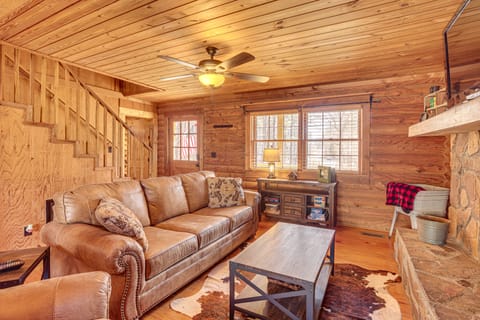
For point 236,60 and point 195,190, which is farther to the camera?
point 195,190

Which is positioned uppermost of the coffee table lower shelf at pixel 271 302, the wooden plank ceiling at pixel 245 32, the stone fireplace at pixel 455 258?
the wooden plank ceiling at pixel 245 32

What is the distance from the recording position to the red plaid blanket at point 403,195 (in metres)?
3.15

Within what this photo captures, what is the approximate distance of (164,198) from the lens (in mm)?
2809

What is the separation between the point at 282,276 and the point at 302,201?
8.86 ft

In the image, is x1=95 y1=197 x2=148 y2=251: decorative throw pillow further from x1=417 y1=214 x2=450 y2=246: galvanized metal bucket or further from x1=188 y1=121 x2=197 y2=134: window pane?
x1=188 y1=121 x2=197 y2=134: window pane

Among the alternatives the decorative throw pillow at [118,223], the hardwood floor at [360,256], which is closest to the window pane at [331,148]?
the hardwood floor at [360,256]

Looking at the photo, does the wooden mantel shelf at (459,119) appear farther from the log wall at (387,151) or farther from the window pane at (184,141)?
the window pane at (184,141)

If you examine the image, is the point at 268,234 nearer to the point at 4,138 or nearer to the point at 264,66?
the point at 264,66

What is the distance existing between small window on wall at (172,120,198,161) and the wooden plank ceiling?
2.27 meters

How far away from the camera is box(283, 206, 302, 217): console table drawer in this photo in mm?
4184

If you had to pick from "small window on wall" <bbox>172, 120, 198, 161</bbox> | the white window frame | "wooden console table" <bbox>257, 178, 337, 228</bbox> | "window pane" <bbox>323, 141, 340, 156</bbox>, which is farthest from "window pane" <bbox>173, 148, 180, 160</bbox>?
"window pane" <bbox>323, 141, 340, 156</bbox>

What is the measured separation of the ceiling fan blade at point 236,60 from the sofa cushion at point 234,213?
171 cm

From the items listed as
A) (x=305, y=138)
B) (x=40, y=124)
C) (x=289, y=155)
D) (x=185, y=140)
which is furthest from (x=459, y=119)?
(x=185, y=140)

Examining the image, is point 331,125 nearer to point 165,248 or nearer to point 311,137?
point 311,137
